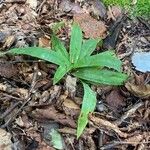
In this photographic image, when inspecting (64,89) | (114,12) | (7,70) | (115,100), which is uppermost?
(114,12)

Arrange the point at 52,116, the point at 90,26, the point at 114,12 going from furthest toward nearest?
1. the point at 114,12
2. the point at 90,26
3. the point at 52,116

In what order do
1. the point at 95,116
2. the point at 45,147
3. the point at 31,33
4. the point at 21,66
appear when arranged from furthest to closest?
the point at 31,33 < the point at 21,66 < the point at 95,116 < the point at 45,147

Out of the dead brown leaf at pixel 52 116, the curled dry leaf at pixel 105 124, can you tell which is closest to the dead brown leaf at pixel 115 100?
the curled dry leaf at pixel 105 124

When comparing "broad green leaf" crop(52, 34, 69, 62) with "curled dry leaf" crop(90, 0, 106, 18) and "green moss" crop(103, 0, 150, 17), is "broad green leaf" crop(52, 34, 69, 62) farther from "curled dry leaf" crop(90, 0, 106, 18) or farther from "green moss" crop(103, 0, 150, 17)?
"green moss" crop(103, 0, 150, 17)

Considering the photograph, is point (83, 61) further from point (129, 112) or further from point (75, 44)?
point (129, 112)

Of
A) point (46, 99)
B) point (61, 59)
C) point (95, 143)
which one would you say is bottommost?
point (95, 143)

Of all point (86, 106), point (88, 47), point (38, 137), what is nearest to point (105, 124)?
point (86, 106)

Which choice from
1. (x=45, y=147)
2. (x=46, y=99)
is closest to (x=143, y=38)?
(x=46, y=99)

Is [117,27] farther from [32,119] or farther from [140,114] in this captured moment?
[32,119]
